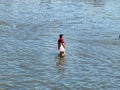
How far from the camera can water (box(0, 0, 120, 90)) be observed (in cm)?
2295

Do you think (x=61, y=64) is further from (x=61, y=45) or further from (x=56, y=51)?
(x=56, y=51)

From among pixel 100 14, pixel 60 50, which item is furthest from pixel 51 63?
pixel 100 14

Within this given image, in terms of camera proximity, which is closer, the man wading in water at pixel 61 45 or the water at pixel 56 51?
the water at pixel 56 51

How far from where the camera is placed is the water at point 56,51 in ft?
75.3

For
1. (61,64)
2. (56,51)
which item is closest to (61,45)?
(61,64)

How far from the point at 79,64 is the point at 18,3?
132ft

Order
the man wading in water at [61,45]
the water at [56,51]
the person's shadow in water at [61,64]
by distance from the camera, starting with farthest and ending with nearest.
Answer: the man wading in water at [61,45], the person's shadow in water at [61,64], the water at [56,51]

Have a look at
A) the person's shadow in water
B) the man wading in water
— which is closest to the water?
the person's shadow in water

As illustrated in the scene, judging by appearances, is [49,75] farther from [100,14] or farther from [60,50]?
[100,14]

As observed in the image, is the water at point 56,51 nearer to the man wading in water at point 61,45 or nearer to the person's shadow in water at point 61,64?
the person's shadow in water at point 61,64

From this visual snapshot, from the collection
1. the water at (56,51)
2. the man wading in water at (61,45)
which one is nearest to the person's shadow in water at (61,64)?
the water at (56,51)

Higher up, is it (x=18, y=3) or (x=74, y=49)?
(x=18, y=3)

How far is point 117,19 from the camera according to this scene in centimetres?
4822

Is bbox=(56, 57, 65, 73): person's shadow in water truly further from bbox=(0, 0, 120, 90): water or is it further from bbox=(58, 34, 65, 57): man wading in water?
bbox=(58, 34, 65, 57): man wading in water
